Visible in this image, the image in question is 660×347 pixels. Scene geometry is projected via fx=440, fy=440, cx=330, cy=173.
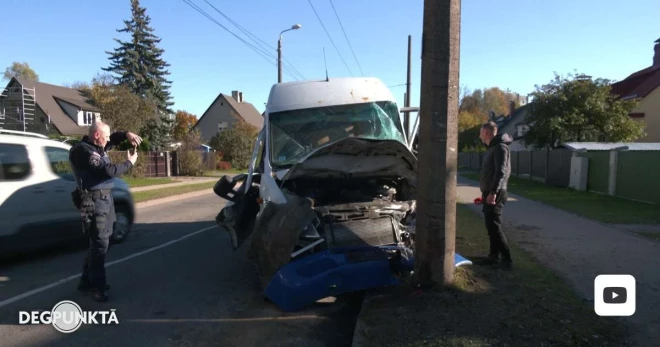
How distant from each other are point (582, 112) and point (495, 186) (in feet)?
68.1

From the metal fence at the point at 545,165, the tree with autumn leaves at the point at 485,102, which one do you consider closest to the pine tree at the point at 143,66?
the metal fence at the point at 545,165

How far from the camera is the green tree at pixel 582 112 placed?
22.4 meters

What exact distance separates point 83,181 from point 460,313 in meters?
4.06

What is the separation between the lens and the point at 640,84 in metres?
31.2

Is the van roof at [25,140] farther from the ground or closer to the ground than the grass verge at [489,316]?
farther from the ground

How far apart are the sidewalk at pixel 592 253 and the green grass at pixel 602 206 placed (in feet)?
2.65

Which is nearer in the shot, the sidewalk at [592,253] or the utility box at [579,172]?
the sidewalk at [592,253]

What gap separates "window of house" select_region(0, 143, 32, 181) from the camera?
6148mm

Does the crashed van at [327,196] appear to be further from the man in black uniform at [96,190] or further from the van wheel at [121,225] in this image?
the van wheel at [121,225]

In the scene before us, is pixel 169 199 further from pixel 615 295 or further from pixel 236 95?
pixel 236 95

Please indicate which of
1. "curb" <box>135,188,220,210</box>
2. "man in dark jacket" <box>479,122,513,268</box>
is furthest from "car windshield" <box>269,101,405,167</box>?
"curb" <box>135,188,220,210</box>

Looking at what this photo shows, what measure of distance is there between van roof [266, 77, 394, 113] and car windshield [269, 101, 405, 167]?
9 centimetres

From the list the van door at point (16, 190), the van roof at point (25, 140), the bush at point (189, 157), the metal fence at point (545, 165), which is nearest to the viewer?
the van door at point (16, 190)

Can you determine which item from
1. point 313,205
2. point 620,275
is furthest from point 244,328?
point 620,275
